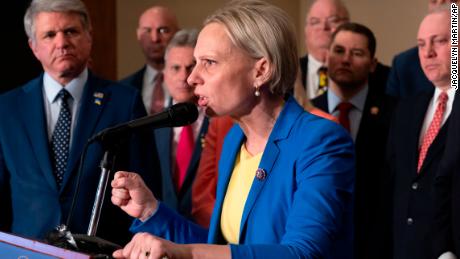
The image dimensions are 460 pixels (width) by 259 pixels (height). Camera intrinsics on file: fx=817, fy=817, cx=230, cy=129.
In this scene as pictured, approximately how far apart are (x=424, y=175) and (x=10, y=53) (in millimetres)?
3166

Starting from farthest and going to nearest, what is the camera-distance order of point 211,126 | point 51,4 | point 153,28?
point 153,28 → point 211,126 → point 51,4

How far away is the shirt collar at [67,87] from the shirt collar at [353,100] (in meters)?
1.32

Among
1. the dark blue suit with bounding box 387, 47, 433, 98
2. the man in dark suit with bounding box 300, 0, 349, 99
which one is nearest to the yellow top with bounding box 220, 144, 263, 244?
the dark blue suit with bounding box 387, 47, 433, 98

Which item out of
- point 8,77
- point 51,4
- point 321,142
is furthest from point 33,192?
point 8,77

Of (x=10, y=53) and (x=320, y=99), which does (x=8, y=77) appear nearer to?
(x=10, y=53)

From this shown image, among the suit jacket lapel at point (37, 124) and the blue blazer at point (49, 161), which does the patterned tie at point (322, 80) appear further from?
the suit jacket lapel at point (37, 124)

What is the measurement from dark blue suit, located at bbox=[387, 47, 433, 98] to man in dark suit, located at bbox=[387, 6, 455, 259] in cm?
67

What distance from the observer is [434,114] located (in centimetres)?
336

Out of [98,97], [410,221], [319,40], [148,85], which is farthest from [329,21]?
[98,97]

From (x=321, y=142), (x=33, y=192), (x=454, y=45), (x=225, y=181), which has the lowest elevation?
(x=33, y=192)

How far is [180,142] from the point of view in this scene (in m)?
4.00

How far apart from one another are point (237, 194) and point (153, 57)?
8.99 ft

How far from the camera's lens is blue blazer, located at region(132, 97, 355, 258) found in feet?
6.25

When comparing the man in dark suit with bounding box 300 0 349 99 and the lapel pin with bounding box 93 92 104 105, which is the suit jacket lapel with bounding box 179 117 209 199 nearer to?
the lapel pin with bounding box 93 92 104 105
